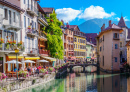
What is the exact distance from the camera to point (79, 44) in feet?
324

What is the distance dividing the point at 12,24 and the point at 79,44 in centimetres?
6947

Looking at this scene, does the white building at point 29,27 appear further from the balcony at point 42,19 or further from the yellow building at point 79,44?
the yellow building at point 79,44

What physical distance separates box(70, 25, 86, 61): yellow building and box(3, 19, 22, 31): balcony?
2404 inches

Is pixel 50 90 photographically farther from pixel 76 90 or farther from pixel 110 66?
pixel 110 66

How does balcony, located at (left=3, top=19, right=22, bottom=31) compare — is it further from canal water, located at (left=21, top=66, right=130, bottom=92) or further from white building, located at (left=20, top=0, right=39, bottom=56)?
canal water, located at (left=21, top=66, right=130, bottom=92)

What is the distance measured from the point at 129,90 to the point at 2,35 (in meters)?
19.2

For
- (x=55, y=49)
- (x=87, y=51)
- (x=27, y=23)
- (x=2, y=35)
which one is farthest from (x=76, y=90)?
(x=87, y=51)

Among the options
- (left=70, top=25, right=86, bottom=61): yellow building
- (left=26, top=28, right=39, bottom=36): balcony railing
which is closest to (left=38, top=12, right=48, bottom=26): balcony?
(left=26, top=28, right=39, bottom=36): balcony railing

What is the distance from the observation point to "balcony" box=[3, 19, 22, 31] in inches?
1158

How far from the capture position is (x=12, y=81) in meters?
25.0

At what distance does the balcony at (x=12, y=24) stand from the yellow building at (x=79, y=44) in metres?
61.1

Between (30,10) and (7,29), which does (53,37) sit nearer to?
(30,10)

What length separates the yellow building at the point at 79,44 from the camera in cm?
9446

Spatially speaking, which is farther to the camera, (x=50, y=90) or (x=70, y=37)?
(x=70, y=37)
